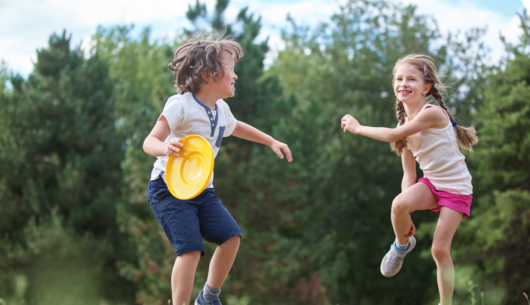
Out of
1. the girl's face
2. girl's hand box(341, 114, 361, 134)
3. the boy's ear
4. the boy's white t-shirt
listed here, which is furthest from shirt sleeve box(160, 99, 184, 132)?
the girl's face

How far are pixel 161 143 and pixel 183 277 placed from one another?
83 cm

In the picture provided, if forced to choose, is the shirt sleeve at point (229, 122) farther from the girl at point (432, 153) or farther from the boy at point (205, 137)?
the girl at point (432, 153)

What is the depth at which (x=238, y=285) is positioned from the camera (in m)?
15.2

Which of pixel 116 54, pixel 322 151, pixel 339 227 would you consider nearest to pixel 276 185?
pixel 322 151

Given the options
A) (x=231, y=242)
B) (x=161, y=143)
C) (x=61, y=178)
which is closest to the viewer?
(x=161, y=143)

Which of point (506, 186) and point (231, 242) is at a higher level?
point (506, 186)

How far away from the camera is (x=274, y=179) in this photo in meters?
15.9

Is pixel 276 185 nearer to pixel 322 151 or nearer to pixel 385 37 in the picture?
pixel 322 151

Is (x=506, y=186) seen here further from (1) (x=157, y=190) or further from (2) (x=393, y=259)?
(1) (x=157, y=190)

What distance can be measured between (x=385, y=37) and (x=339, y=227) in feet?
29.8

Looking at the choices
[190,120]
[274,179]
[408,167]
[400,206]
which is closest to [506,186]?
[274,179]

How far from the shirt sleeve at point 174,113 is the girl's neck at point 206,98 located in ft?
0.71

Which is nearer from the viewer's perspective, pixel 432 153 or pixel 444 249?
pixel 444 249

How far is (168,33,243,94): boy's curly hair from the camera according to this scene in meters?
3.48
